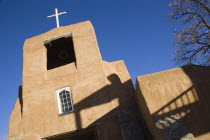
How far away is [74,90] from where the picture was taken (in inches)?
450

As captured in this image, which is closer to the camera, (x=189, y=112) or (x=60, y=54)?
(x=189, y=112)

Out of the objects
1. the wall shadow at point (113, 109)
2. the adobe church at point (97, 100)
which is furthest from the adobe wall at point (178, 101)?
the wall shadow at point (113, 109)

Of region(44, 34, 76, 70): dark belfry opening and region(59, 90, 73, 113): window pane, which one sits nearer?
region(59, 90, 73, 113): window pane

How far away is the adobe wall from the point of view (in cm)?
701

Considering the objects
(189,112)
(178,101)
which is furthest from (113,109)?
(189,112)

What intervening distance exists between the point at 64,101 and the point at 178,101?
266 inches

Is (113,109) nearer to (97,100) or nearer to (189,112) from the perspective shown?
→ (97,100)

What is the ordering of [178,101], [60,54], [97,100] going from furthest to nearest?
[60,54]
[97,100]
[178,101]

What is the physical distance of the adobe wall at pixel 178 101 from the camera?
276 inches

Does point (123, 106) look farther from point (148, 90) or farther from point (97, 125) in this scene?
point (148, 90)

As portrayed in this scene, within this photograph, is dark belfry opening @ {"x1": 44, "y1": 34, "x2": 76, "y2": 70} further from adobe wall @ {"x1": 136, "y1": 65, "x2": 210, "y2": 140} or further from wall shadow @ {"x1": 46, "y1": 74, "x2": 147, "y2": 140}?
adobe wall @ {"x1": 136, "y1": 65, "x2": 210, "y2": 140}

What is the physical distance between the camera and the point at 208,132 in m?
6.92

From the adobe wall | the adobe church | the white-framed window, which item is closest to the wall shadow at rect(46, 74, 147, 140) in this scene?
the adobe church

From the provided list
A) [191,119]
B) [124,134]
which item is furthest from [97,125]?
[191,119]
